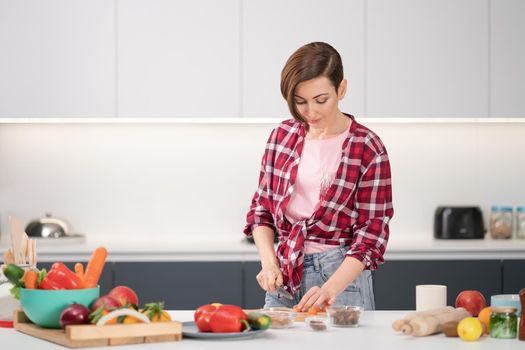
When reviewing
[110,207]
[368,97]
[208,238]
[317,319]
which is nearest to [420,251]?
[368,97]

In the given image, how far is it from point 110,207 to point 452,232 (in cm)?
187

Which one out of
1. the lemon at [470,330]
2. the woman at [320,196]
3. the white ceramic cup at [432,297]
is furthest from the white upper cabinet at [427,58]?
the lemon at [470,330]

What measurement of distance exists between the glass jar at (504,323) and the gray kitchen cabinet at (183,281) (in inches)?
88.7

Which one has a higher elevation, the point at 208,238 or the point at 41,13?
the point at 41,13

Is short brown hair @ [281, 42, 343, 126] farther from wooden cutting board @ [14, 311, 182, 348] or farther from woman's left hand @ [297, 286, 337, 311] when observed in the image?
wooden cutting board @ [14, 311, 182, 348]

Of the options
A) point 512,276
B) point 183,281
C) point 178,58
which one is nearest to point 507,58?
point 512,276

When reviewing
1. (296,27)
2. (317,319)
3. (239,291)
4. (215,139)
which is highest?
(296,27)

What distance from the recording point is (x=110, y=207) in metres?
4.99

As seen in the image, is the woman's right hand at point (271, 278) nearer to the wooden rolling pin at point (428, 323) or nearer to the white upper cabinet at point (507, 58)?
the wooden rolling pin at point (428, 323)

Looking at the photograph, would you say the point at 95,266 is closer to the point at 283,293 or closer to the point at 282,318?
the point at 282,318

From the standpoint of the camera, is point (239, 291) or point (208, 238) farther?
point (208, 238)

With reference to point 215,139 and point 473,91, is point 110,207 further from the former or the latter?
point 473,91

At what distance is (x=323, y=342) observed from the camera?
81.6 inches

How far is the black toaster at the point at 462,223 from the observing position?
478 cm
